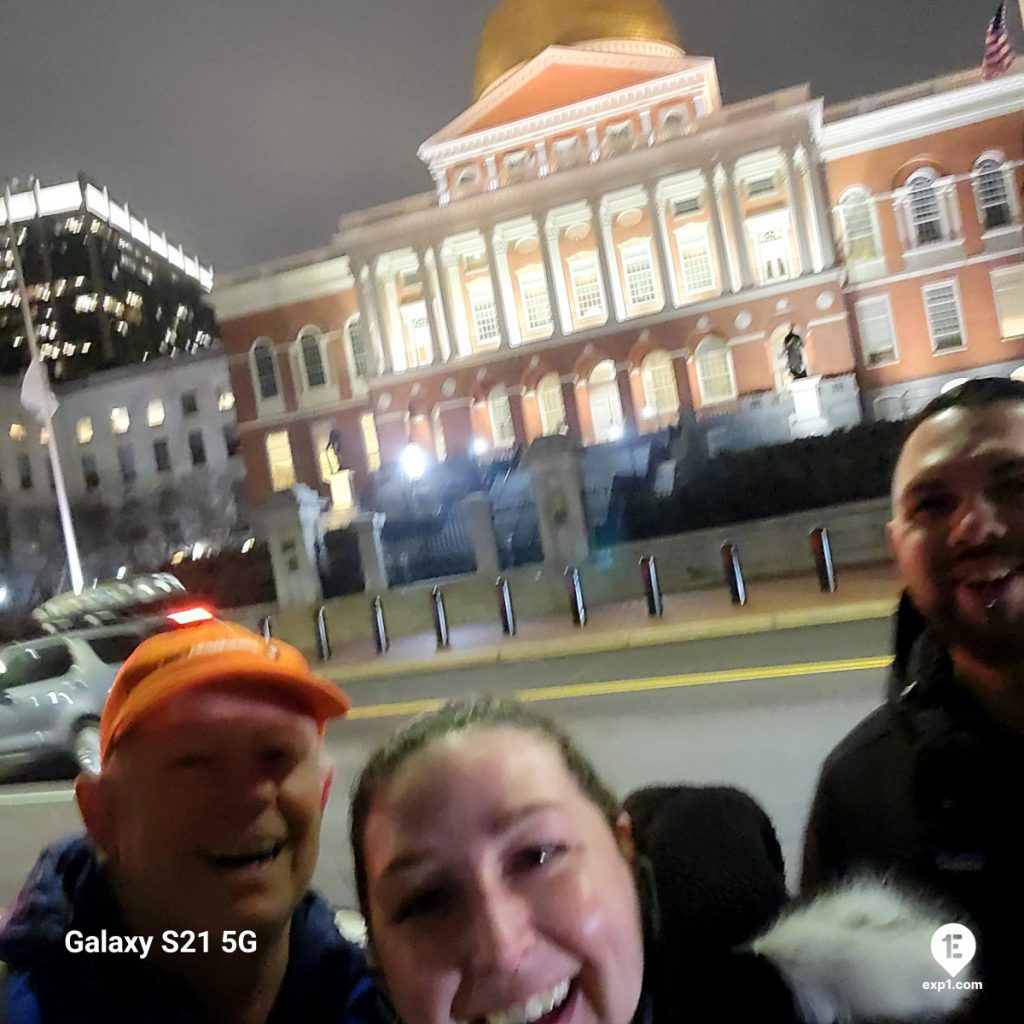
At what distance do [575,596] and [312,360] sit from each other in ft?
2.71

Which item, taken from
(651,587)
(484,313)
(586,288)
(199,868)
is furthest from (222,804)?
(586,288)

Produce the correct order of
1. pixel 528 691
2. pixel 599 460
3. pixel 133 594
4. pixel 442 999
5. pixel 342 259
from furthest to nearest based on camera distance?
pixel 599 460 < pixel 342 259 < pixel 133 594 < pixel 528 691 < pixel 442 999

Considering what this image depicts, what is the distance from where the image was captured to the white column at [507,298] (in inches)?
81.4

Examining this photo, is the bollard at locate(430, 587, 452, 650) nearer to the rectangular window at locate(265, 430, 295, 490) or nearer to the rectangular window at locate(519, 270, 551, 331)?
the rectangular window at locate(265, 430, 295, 490)

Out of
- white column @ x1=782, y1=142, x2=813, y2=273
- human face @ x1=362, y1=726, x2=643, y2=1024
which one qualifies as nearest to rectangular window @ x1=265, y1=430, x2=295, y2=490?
human face @ x1=362, y1=726, x2=643, y2=1024

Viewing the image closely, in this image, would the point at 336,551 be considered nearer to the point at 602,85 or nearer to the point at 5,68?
the point at 5,68

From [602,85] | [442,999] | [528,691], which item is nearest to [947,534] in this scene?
[528,691]

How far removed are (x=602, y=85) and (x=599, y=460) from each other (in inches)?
35.7

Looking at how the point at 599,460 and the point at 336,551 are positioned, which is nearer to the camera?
the point at 336,551

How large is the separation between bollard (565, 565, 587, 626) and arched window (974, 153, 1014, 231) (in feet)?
3.72

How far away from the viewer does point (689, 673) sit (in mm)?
1379

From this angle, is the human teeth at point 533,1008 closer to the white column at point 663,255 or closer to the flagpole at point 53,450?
the flagpole at point 53,450

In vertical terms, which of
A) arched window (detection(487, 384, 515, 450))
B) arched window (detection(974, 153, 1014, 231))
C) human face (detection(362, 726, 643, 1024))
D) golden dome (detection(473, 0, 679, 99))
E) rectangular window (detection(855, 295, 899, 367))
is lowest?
human face (detection(362, 726, 643, 1024))

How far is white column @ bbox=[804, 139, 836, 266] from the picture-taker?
2.05 meters
